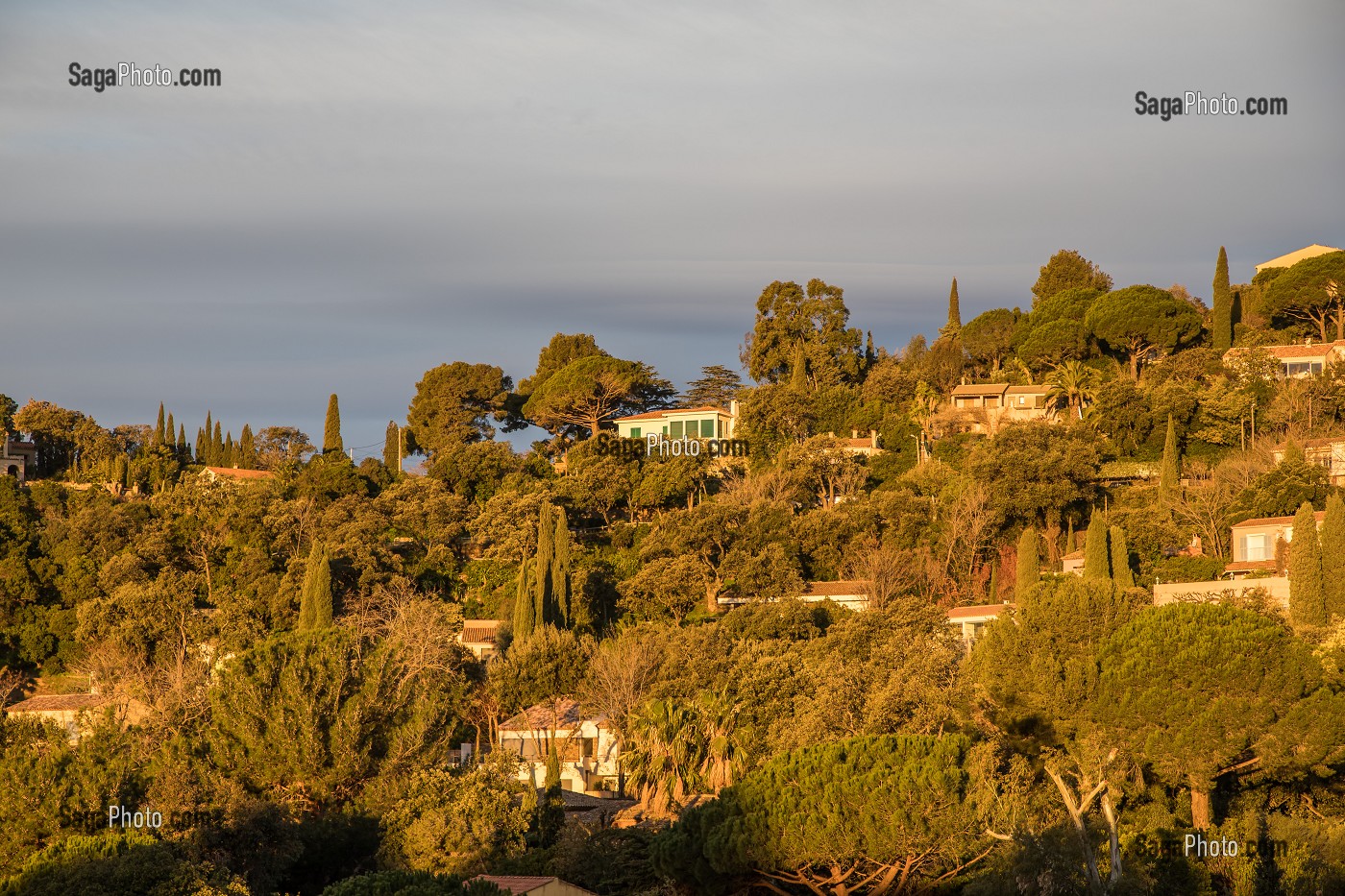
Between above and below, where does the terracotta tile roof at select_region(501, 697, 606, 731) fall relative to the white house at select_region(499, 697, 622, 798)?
above

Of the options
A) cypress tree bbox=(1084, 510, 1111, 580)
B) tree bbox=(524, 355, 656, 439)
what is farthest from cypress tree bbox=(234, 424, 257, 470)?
cypress tree bbox=(1084, 510, 1111, 580)

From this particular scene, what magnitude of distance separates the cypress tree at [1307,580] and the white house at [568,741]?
19.2 m

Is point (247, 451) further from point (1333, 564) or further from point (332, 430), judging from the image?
point (1333, 564)

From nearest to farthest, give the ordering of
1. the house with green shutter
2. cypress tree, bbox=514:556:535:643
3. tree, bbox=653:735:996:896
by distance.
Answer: tree, bbox=653:735:996:896 < cypress tree, bbox=514:556:535:643 < the house with green shutter

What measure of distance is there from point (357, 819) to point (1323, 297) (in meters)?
55.5

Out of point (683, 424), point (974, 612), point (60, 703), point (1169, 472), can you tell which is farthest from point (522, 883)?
point (683, 424)

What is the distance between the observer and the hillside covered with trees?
2516cm

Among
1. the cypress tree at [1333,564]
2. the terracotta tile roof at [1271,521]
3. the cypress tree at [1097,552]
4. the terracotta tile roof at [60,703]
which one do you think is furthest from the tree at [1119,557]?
the terracotta tile roof at [60,703]

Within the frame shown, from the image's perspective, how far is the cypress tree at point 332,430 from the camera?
72.8m

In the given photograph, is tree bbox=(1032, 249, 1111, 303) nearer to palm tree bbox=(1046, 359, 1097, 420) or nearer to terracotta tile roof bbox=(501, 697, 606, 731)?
palm tree bbox=(1046, 359, 1097, 420)

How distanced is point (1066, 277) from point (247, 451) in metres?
44.2

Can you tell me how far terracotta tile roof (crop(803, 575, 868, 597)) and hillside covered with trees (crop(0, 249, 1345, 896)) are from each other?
1.21ft

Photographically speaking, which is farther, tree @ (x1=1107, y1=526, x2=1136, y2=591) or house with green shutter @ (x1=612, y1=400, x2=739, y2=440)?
house with green shutter @ (x1=612, y1=400, x2=739, y2=440)

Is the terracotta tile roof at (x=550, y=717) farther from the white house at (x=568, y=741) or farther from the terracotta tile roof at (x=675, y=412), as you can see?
the terracotta tile roof at (x=675, y=412)
